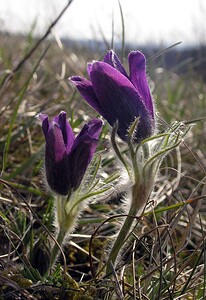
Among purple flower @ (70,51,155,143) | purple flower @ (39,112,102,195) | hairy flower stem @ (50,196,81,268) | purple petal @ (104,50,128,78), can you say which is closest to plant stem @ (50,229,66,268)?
hairy flower stem @ (50,196,81,268)

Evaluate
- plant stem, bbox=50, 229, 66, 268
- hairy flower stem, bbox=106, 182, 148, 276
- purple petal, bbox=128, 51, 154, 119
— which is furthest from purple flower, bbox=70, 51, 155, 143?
plant stem, bbox=50, 229, 66, 268

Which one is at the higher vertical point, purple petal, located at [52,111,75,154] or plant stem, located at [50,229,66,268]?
purple petal, located at [52,111,75,154]

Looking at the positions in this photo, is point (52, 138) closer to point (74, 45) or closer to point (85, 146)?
point (85, 146)

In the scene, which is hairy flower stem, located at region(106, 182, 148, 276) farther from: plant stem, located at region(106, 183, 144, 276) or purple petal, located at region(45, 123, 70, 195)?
purple petal, located at region(45, 123, 70, 195)

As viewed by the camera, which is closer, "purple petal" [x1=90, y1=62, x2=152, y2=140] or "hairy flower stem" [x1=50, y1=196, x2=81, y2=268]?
"purple petal" [x1=90, y1=62, x2=152, y2=140]

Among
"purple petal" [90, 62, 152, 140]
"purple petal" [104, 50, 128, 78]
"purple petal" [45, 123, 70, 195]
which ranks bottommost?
"purple petal" [45, 123, 70, 195]

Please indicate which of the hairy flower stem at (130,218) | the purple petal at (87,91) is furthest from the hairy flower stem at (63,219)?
the purple petal at (87,91)

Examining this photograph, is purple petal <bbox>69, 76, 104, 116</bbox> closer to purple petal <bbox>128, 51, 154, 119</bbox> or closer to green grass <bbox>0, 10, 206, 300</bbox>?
purple petal <bbox>128, 51, 154, 119</bbox>

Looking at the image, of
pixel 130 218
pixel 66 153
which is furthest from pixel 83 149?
pixel 130 218
